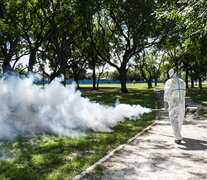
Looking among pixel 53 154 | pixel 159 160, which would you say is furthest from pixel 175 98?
pixel 53 154

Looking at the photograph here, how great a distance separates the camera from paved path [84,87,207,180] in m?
3.64

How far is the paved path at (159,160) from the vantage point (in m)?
3.64

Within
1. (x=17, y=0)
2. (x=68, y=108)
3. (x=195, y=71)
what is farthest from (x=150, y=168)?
(x=195, y=71)

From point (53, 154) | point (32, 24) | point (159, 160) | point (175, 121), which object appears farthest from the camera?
point (32, 24)

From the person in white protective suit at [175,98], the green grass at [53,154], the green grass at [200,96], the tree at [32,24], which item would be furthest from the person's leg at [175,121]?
the tree at [32,24]

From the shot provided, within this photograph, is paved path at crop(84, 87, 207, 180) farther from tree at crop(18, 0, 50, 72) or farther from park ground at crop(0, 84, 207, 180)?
tree at crop(18, 0, 50, 72)

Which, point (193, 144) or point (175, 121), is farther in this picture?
point (175, 121)

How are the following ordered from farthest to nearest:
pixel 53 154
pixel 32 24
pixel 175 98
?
1. pixel 32 24
2. pixel 175 98
3. pixel 53 154

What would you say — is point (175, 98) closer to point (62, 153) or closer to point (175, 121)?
point (175, 121)

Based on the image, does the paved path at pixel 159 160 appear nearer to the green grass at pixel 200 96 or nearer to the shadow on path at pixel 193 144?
the shadow on path at pixel 193 144

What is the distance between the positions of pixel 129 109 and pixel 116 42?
65.0 feet

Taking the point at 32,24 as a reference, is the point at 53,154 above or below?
below

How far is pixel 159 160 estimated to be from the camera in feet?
14.3

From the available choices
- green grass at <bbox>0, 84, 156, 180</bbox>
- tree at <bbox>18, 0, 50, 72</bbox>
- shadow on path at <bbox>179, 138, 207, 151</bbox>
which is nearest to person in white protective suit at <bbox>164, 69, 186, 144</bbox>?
shadow on path at <bbox>179, 138, 207, 151</bbox>
